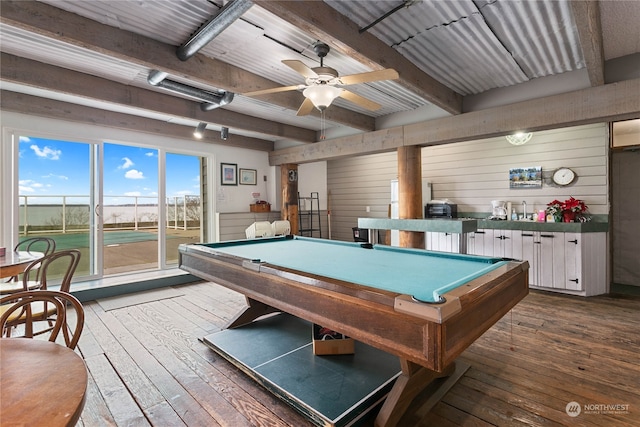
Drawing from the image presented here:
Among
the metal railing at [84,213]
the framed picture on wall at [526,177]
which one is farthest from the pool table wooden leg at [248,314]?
the framed picture on wall at [526,177]

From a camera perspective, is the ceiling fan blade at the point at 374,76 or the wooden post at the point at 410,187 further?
the wooden post at the point at 410,187

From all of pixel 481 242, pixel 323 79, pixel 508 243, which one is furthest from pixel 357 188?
pixel 323 79

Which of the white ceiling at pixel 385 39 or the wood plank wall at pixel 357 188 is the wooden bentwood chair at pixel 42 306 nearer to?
the white ceiling at pixel 385 39

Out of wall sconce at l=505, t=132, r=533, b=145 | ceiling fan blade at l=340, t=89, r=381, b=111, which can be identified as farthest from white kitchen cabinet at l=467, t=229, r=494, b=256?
ceiling fan blade at l=340, t=89, r=381, b=111

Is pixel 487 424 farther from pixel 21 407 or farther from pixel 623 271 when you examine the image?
pixel 623 271

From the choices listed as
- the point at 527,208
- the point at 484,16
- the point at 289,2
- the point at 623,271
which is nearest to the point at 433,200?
the point at 527,208

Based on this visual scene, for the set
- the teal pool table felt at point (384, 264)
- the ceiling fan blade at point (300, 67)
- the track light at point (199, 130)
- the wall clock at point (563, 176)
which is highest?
the track light at point (199, 130)

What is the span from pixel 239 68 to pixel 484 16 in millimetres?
2308

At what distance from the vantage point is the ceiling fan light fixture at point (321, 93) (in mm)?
2730

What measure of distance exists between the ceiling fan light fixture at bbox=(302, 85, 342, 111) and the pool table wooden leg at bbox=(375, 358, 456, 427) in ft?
7.11

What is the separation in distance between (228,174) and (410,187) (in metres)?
3.68

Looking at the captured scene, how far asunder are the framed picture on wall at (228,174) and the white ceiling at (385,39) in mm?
2511

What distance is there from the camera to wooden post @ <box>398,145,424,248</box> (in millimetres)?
4777

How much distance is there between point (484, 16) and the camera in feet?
8.07
